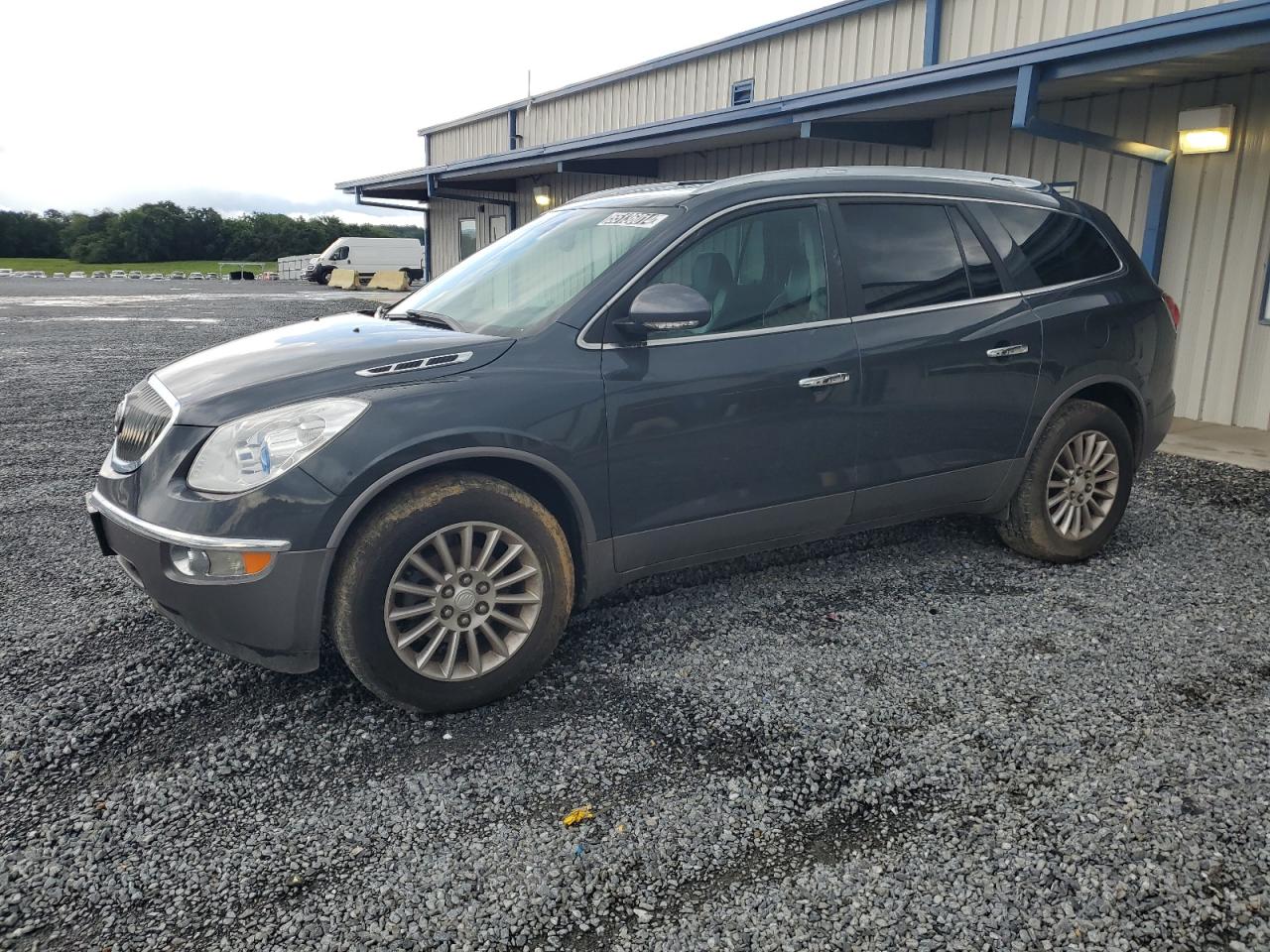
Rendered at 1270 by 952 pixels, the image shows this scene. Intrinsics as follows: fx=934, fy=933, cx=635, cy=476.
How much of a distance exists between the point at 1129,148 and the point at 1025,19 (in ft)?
11.2

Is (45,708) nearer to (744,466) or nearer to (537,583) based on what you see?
→ (537,583)

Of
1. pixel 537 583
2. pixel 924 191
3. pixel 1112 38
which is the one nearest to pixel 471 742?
pixel 537 583

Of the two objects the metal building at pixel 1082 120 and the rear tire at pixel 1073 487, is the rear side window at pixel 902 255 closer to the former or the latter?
the rear tire at pixel 1073 487

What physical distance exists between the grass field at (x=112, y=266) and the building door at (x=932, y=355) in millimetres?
63291

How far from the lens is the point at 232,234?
263ft

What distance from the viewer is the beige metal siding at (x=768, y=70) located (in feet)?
41.3

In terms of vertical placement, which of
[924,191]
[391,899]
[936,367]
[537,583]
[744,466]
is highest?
[924,191]

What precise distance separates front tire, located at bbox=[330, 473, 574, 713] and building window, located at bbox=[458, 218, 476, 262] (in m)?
22.4

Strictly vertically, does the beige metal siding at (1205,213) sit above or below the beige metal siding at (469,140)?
below

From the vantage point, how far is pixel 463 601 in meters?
3.23

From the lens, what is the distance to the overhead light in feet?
26.1

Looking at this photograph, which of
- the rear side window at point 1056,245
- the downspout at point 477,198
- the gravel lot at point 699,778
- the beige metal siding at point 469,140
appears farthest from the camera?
the beige metal siding at point 469,140

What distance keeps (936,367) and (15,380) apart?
11.3 metres

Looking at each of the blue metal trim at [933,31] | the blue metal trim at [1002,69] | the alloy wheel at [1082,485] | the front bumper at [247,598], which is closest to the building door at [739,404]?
the front bumper at [247,598]
